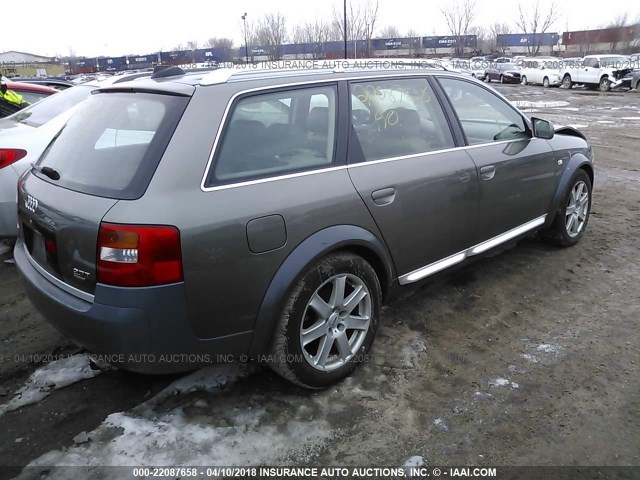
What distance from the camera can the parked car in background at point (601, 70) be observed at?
87.8 feet

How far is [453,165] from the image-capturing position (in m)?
3.43

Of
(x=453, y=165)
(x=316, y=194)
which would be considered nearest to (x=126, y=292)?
(x=316, y=194)

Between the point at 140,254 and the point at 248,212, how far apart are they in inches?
20.1

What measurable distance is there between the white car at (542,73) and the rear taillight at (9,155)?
32331 mm

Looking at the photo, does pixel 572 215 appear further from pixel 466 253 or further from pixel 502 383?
pixel 502 383

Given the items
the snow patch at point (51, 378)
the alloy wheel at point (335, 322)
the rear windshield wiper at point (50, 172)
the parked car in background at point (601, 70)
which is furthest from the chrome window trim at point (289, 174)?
the parked car in background at point (601, 70)

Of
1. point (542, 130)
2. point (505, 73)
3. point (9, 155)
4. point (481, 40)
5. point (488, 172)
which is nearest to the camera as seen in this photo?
point (488, 172)

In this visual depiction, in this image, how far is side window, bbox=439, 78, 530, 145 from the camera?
3.72 m

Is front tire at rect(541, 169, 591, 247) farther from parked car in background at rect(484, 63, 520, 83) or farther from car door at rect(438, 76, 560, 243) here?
→ parked car in background at rect(484, 63, 520, 83)

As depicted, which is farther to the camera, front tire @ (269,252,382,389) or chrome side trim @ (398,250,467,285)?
chrome side trim @ (398,250,467,285)

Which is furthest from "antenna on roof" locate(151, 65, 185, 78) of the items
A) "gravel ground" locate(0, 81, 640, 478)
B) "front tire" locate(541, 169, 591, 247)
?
"front tire" locate(541, 169, 591, 247)

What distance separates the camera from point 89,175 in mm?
2557

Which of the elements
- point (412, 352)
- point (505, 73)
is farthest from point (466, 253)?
point (505, 73)

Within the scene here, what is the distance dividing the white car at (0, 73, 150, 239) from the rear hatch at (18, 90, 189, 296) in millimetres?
1165
